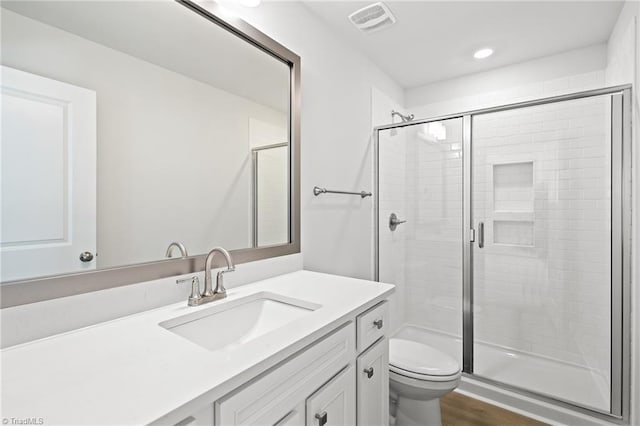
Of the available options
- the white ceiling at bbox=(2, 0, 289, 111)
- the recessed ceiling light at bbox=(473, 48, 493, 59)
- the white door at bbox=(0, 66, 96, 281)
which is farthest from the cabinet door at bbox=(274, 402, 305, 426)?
the recessed ceiling light at bbox=(473, 48, 493, 59)

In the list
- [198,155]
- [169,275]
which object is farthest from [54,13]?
[169,275]

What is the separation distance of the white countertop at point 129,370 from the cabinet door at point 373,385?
1.00 ft

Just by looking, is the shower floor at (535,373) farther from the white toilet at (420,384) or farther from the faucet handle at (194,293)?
the faucet handle at (194,293)

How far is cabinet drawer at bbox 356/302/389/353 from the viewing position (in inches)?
42.0

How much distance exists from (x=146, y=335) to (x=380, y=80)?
2473mm

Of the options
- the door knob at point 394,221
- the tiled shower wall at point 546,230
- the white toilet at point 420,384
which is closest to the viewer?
the white toilet at point 420,384

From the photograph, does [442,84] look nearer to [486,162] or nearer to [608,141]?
[486,162]

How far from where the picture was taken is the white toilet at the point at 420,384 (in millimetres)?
1496

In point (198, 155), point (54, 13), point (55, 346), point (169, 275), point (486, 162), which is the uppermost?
point (54, 13)

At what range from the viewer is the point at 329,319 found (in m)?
0.90

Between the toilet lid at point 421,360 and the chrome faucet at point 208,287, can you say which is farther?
the toilet lid at point 421,360

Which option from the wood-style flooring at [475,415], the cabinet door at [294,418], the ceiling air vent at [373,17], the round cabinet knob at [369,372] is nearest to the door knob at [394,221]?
the wood-style flooring at [475,415]

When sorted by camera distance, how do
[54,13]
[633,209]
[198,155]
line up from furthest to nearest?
[633,209], [198,155], [54,13]
